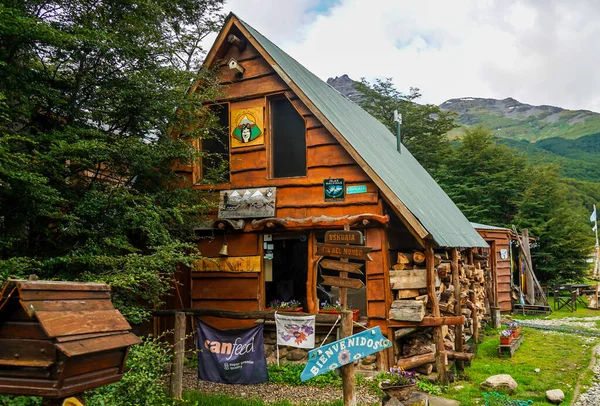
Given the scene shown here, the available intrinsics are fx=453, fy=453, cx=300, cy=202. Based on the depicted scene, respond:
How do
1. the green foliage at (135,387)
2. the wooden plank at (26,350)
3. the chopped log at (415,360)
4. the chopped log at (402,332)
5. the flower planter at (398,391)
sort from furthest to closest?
the chopped log at (402,332) < the chopped log at (415,360) < the flower planter at (398,391) < the green foliage at (135,387) < the wooden plank at (26,350)

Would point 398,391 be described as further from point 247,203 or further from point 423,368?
point 247,203

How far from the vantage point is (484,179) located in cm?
3509

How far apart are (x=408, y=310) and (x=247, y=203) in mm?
4452

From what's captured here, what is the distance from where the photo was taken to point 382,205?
9.70m

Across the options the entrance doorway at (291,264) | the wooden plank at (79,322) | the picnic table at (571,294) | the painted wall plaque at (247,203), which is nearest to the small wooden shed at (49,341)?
the wooden plank at (79,322)

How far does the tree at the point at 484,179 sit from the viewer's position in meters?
33.4

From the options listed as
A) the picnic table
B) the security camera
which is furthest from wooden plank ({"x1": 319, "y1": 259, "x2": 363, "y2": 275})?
the picnic table

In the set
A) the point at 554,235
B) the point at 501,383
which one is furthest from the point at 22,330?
the point at 554,235

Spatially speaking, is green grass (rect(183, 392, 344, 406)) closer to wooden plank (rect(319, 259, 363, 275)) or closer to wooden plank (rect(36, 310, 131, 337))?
wooden plank (rect(319, 259, 363, 275))

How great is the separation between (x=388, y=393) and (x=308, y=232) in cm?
424

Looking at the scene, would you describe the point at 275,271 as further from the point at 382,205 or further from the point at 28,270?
the point at 28,270

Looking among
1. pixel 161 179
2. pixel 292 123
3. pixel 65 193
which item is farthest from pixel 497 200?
pixel 65 193

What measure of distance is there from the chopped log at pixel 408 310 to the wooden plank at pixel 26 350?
7.06 meters

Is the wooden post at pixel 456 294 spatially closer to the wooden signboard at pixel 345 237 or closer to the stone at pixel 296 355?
the stone at pixel 296 355
